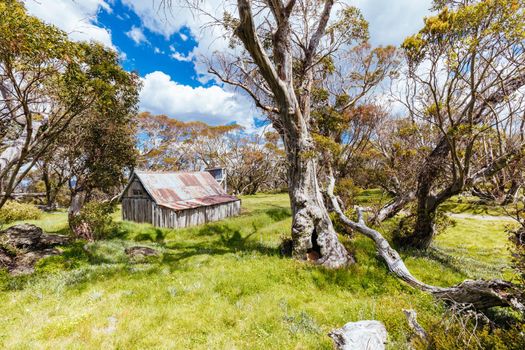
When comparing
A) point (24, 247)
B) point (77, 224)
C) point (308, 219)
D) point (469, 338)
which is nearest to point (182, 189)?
point (77, 224)

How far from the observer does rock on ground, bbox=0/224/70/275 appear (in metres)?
9.32

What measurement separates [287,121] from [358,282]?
5939 mm

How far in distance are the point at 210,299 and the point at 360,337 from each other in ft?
13.2

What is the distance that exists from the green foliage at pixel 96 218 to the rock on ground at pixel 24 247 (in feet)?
4.20

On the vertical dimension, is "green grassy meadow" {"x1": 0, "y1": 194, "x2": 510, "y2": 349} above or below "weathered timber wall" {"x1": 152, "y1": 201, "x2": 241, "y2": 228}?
below

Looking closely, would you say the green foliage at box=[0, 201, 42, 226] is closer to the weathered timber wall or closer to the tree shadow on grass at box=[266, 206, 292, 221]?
the weathered timber wall

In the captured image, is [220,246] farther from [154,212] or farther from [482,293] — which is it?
[482,293]

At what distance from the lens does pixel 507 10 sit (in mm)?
6047

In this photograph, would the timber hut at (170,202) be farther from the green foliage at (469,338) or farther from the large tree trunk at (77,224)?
the green foliage at (469,338)

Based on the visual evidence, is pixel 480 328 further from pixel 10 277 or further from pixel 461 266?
pixel 10 277

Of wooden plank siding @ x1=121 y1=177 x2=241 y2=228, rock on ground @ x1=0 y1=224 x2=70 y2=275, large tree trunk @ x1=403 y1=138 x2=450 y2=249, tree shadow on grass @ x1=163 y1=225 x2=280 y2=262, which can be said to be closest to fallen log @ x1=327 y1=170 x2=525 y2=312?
large tree trunk @ x1=403 y1=138 x2=450 y2=249

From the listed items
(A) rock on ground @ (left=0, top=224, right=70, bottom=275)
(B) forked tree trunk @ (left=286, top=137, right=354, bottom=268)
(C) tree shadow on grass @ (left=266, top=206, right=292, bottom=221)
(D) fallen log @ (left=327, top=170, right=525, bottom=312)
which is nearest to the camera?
(D) fallen log @ (left=327, top=170, right=525, bottom=312)

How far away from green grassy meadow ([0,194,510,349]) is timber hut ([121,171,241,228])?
24.2ft

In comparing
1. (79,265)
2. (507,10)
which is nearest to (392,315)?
(507,10)
